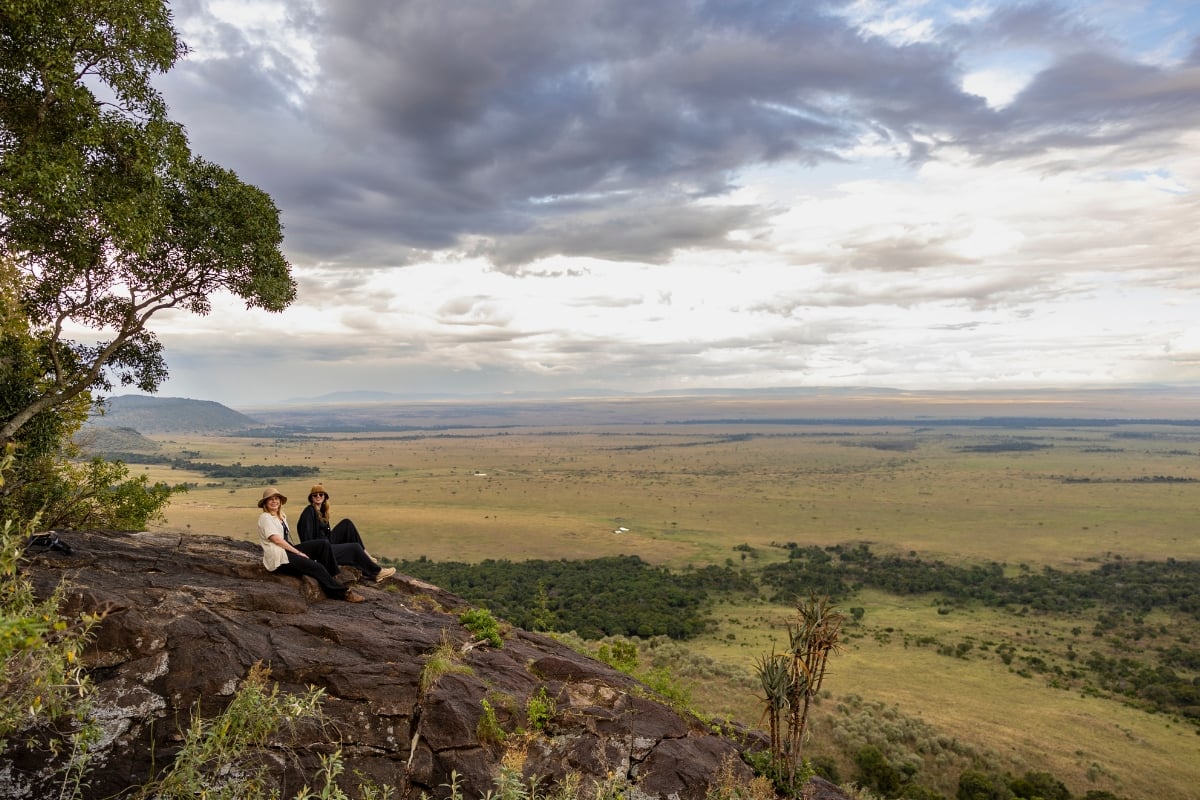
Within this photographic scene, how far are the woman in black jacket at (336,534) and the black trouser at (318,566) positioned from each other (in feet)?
1.09

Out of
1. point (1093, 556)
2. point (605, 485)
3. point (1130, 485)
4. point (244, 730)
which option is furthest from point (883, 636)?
point (1130, 485)

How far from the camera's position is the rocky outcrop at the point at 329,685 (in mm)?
7148

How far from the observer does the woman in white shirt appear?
411 inches

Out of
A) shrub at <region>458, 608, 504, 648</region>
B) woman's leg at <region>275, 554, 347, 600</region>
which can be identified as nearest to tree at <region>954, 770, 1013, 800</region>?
shrub at <region>458, 608, 504, 648</region>

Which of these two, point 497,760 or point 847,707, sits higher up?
point 497,760

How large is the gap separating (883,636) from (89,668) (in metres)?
55.1

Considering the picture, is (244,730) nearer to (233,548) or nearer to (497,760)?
(497,760)

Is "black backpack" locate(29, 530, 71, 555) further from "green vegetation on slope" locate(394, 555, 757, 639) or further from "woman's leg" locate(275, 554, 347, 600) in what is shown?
"green vegetation on slope" locate(394, 555, 757, 639)

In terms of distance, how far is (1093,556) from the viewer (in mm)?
77688

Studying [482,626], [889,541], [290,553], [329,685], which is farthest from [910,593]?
[329,685]

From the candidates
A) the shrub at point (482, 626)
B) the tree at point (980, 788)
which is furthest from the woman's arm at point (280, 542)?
the tree at point (980, 788)

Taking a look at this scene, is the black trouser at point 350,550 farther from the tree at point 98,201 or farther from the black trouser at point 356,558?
the tree at point 98,201

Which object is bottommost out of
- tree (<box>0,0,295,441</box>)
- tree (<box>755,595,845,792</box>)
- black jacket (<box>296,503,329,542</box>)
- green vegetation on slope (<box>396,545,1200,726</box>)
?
green vegetation on slope (<box>396,545,1200,726</box>)

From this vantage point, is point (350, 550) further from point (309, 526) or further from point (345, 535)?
point (309, 526)
